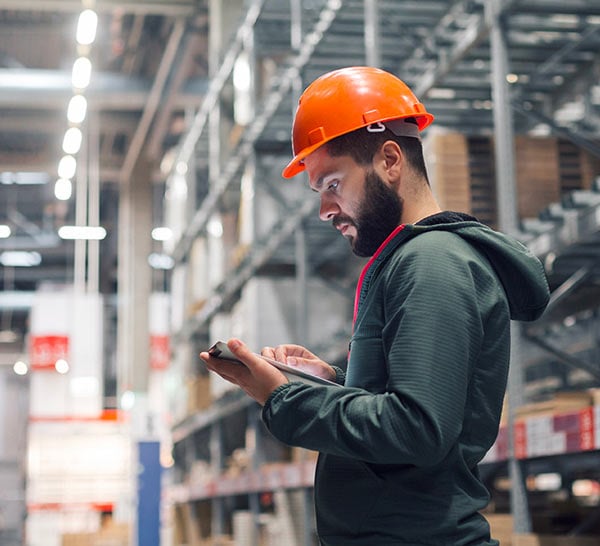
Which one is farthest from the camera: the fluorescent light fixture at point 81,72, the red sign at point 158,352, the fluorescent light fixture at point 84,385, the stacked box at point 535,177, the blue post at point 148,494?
the red sign at point 158,352

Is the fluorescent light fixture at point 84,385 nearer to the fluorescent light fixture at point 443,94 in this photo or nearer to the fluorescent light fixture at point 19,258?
the fluorescent light fixture at point 19,258

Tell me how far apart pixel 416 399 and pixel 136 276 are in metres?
20.0

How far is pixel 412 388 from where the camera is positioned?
1.61 metres

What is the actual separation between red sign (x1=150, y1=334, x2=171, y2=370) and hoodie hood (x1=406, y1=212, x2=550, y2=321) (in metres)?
18.6

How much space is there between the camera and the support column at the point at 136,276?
69.4ft

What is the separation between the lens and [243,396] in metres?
9.90

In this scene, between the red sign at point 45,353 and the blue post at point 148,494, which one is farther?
the red sign at point 45,353

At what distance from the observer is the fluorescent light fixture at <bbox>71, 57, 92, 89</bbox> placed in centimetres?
1494

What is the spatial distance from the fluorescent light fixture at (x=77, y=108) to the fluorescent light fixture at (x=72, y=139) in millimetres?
383

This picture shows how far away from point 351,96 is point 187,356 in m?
12.2

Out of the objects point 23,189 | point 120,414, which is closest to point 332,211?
point 120,414

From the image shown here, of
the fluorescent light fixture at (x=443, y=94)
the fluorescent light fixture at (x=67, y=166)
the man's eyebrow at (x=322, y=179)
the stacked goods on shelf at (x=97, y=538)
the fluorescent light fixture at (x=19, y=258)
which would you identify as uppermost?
the fluorescent light fixture at (x=19, y=258)

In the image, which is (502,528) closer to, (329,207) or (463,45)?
(463,45)

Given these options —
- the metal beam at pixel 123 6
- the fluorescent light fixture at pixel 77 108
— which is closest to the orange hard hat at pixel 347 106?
the metal beam at pixel 123 6
